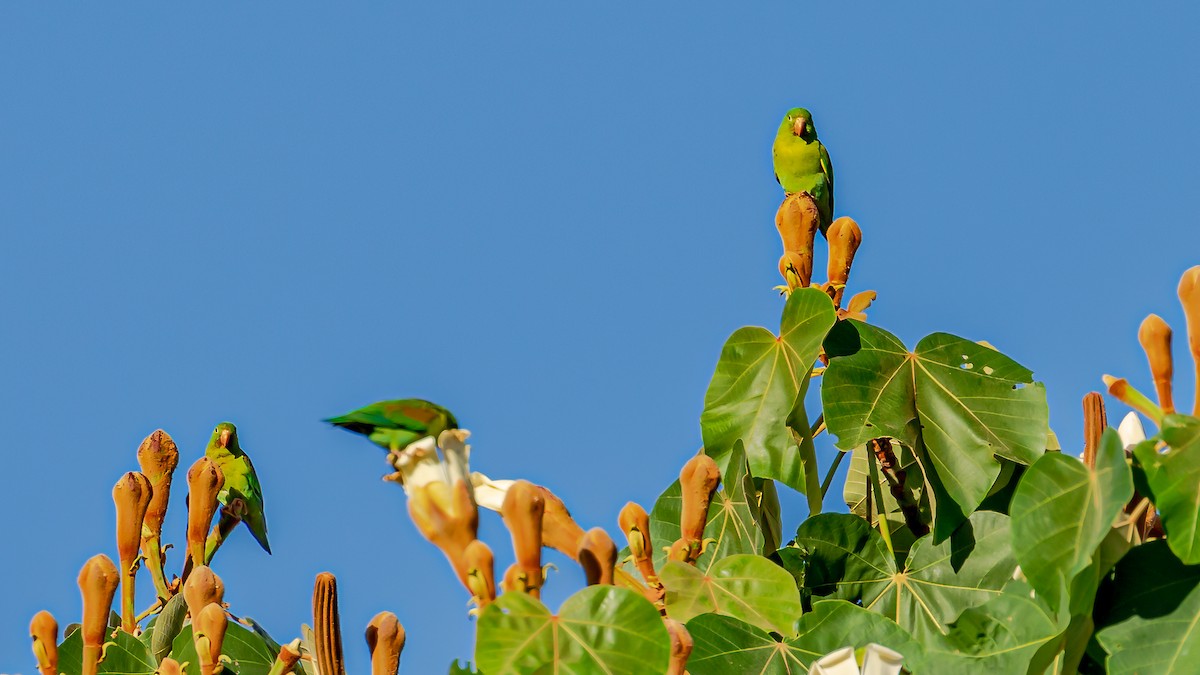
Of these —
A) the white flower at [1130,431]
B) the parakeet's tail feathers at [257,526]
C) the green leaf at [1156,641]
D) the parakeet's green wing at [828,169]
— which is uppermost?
the parakeet's green wing at [828,169]

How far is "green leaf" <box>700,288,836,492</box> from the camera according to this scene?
10.2ft

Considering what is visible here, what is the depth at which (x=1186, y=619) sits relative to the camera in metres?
2.43

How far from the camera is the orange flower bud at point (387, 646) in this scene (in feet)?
8.34

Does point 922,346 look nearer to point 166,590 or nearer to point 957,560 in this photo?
point 957,560

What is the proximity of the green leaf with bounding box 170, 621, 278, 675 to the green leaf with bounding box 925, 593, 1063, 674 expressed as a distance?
1619 mm

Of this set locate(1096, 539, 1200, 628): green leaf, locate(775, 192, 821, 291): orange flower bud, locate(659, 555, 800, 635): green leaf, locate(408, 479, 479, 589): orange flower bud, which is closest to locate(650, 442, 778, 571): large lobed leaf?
locate(659, 555, 800, 635): green leaf

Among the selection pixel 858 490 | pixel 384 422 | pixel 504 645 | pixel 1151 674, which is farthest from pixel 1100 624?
pixel 858 490

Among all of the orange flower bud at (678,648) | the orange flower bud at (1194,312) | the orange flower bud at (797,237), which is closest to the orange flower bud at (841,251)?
the orange flower bud at (797,237)

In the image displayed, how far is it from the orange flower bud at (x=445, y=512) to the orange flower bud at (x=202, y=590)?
999mm

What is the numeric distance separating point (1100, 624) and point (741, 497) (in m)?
1.03

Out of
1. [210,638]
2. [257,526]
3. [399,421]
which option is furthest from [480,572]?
[257,526]

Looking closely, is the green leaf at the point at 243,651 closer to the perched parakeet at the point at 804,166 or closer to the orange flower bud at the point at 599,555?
the orange flower bud at the point at 599,555

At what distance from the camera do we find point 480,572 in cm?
199

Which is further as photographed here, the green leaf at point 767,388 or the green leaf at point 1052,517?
the green leaf at point 767,388
